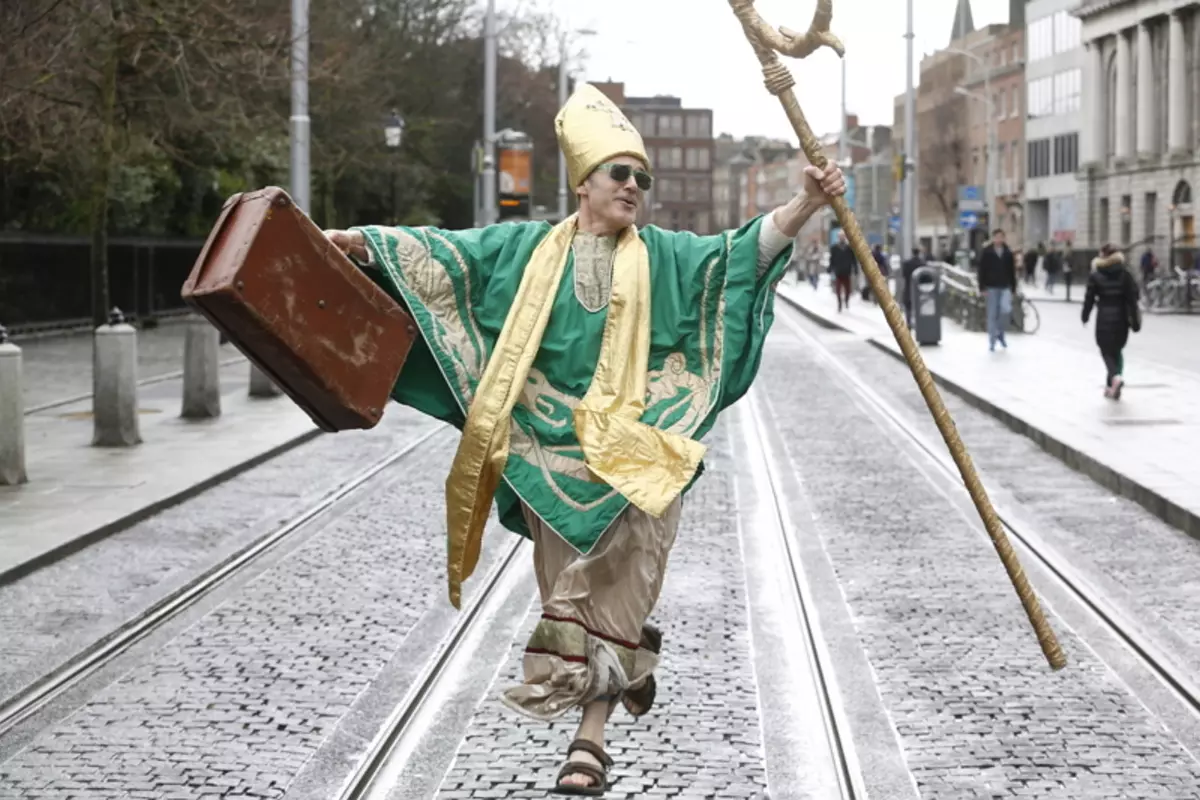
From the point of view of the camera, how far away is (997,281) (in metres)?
27.9

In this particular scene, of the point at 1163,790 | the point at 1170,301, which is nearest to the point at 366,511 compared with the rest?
the point at 1163,790

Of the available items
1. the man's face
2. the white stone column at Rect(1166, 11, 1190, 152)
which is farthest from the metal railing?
the white stone column at Rect(1166, 11, 1190, 152)

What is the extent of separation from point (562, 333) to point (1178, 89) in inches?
2844

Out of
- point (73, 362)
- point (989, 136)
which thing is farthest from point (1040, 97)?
point (73, 362)

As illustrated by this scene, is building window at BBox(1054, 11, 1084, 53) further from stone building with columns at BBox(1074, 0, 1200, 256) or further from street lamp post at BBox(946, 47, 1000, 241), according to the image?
street lamp post at BBox(946, 47, 1000, 241)

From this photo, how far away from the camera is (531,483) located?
556 cm

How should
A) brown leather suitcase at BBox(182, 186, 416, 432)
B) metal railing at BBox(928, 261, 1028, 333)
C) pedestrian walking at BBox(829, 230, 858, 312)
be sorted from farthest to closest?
1. pedestrian walking at BBox(829, 230, 858, 312)
2. metal railing at BBox(928, 261, 1028, 333)
3. brown leather suitcase at BBox(182, 186, 416, 432)

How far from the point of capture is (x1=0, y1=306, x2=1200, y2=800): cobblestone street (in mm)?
5836

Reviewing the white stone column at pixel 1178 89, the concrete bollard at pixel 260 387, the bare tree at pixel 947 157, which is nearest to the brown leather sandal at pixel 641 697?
the concrete bollard at pixel 260 387

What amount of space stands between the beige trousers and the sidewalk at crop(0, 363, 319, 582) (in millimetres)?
4557

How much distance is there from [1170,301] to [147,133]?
25880mm

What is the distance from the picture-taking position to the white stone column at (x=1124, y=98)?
80438 millimetres

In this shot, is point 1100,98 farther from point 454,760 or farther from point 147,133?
point 454,760

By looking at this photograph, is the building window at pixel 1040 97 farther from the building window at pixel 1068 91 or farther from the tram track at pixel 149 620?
the tram track at pixel 149 620
